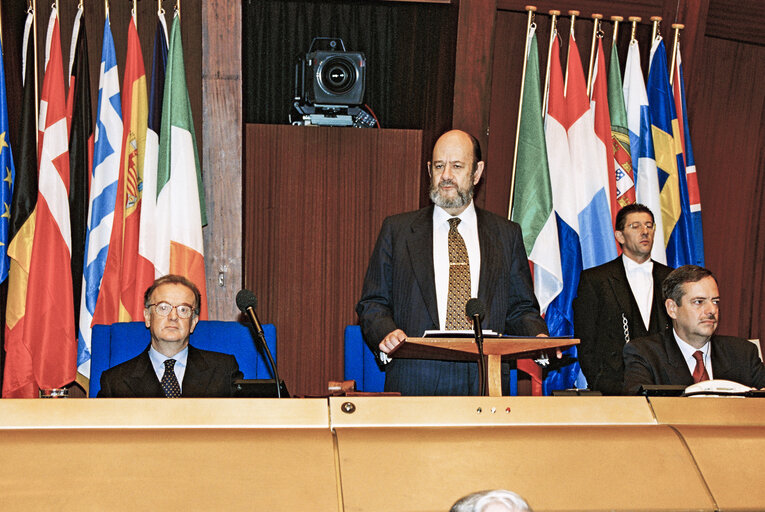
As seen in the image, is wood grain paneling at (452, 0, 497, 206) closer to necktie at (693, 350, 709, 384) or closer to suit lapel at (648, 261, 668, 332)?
suit lapel at (648, 261, 668, 332)

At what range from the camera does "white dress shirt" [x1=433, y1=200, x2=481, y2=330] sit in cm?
359

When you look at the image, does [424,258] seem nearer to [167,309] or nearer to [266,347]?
[167,309]

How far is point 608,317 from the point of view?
4.29m

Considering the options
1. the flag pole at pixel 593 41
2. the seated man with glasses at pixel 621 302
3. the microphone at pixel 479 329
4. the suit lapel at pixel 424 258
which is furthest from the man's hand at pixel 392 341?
the flag pole at pixel 593 41

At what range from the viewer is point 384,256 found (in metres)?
3.61

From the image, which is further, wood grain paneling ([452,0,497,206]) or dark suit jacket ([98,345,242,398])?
wood grain paneling ([452,0,497,206])

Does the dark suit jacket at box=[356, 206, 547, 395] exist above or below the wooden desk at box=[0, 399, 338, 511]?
above

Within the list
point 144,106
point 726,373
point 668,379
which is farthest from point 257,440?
point 144,106

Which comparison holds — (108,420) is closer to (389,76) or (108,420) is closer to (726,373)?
(726,373)

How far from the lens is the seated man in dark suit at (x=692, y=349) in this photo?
10.9ft

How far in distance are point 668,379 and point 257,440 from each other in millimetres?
1814

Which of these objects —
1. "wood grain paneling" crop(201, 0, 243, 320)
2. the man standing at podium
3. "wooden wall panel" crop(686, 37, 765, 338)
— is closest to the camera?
the man standing at podium

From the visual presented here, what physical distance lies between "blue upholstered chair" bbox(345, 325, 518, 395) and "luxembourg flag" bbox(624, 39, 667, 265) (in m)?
2.25

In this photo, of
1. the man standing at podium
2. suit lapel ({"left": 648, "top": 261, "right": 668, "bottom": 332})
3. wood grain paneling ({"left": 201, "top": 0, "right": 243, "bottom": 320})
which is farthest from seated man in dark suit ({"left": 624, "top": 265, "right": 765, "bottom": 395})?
wood grain paneling ({"left": 201, "top": 0, "right": 243, "bottom": 320})
